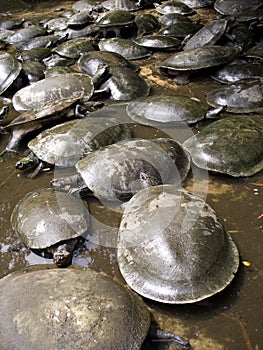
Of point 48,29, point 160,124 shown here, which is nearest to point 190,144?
point 160,124

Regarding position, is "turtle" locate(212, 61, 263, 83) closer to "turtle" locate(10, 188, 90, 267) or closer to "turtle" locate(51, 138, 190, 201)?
"turtle" locate(51, 138, 190, 201)

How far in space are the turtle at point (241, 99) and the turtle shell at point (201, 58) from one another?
82 cm

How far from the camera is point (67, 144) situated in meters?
4.30

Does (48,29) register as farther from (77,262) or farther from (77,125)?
(77,262)

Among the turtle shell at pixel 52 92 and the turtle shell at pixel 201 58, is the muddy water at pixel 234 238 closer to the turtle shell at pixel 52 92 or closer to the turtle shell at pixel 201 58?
the turtle shell at pixel 52 92

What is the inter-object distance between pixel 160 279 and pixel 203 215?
0.63 meters

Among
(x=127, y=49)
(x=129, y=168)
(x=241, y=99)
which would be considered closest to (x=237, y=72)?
(x=241, y=99)

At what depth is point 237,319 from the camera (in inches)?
109

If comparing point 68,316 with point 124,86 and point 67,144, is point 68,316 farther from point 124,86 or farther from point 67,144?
point 124,86

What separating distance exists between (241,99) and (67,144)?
93.2 inches

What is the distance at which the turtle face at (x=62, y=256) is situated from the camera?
319cm

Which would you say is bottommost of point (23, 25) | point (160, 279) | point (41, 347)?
point (23, 25)

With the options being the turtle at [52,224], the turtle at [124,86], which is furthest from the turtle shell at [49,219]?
the turtle at [124,86]

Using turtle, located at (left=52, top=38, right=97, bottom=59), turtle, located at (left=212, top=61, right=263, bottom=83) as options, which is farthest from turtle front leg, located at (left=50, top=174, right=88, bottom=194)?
turtle, located at (left=52, top=38, right=97, bottom=59)
